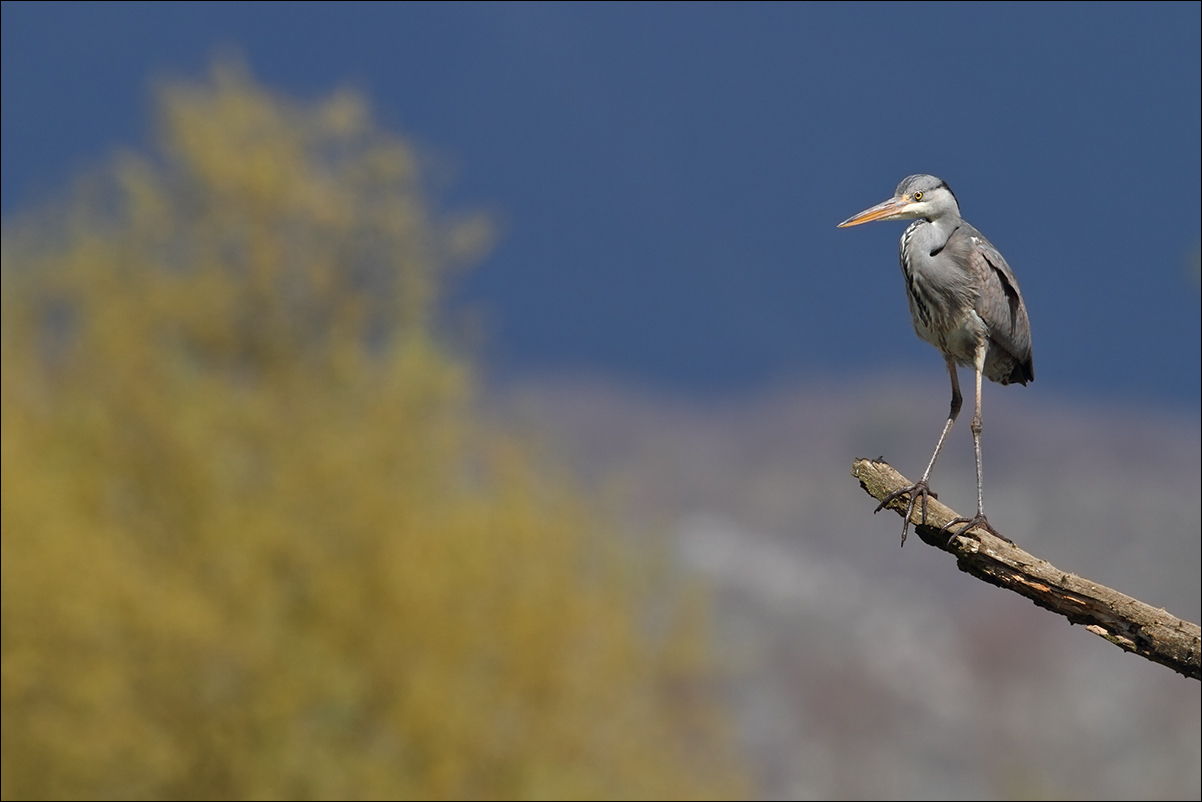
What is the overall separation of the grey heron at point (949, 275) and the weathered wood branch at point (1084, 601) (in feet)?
2.01

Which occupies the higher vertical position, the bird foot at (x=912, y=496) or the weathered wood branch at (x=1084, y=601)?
the bird foot at (x=912, y=496)

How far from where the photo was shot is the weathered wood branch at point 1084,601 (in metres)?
4.12

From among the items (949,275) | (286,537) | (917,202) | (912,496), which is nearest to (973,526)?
(912,496)

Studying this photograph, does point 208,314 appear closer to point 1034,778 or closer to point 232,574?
point 232,574

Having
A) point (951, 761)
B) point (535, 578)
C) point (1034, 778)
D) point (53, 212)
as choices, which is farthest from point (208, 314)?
point (951, 761)

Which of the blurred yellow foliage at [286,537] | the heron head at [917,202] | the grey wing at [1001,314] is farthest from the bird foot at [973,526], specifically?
the blurred yellow foliage at [286,537]

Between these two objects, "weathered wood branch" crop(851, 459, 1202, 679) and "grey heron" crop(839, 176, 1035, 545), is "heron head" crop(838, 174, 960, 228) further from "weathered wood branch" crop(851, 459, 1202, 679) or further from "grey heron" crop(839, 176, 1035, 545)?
"weathered wood branch" crop(851, 459, 1202, 679)

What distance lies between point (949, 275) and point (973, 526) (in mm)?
1038

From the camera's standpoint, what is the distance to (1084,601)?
427 centimetres

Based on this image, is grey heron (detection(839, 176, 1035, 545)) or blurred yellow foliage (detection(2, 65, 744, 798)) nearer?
grey heron (detection(839, 176, 1035, 545))

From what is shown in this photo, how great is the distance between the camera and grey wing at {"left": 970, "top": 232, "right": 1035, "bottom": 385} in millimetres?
5258

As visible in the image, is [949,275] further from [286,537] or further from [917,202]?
[286,537]

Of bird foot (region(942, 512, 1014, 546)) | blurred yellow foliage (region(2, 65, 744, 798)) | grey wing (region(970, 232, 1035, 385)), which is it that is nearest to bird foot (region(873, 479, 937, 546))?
bird foot (region(942, 512, 1014, 546))

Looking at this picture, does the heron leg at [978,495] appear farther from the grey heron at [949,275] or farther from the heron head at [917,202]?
the heron head at [917,202]
